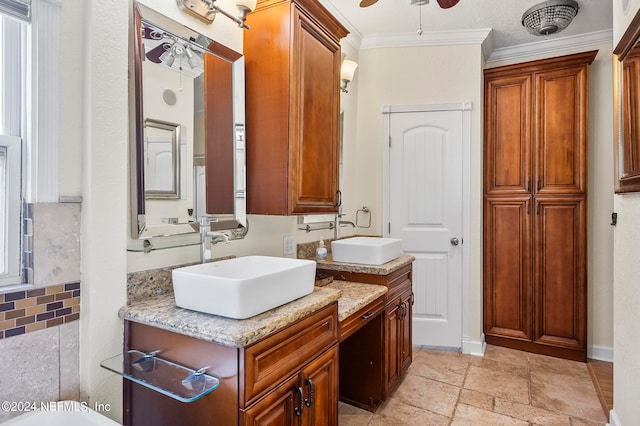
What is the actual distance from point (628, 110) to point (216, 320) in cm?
208

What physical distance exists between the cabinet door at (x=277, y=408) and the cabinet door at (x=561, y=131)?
279 centimetres

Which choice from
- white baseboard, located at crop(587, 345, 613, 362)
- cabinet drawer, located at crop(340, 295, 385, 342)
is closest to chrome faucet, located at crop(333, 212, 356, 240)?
cabinet drawer, located at crop(340, 295, 385, 342)

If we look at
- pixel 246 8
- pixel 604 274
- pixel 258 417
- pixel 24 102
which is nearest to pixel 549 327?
pixel 604 274

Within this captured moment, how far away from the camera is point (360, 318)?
197cm

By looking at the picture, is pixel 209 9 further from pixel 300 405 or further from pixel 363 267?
pixel 300 405

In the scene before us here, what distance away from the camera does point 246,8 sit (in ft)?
5.79

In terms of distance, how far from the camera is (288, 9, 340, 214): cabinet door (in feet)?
6.27

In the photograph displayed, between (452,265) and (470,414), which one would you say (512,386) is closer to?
(470,414)

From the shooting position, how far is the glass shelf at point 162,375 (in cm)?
114

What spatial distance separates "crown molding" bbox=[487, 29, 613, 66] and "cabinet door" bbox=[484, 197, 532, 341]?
52.4 inches

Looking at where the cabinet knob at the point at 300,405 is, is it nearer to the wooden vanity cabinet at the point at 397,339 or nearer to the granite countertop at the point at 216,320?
the granite countertop at the point at 216,320

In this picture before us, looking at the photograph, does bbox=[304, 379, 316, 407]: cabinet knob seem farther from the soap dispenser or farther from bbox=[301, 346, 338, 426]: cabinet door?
the soap dispenser

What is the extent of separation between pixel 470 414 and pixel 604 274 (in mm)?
1783

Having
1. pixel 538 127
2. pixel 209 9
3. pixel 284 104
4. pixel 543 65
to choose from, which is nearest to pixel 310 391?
pixel 284 104
